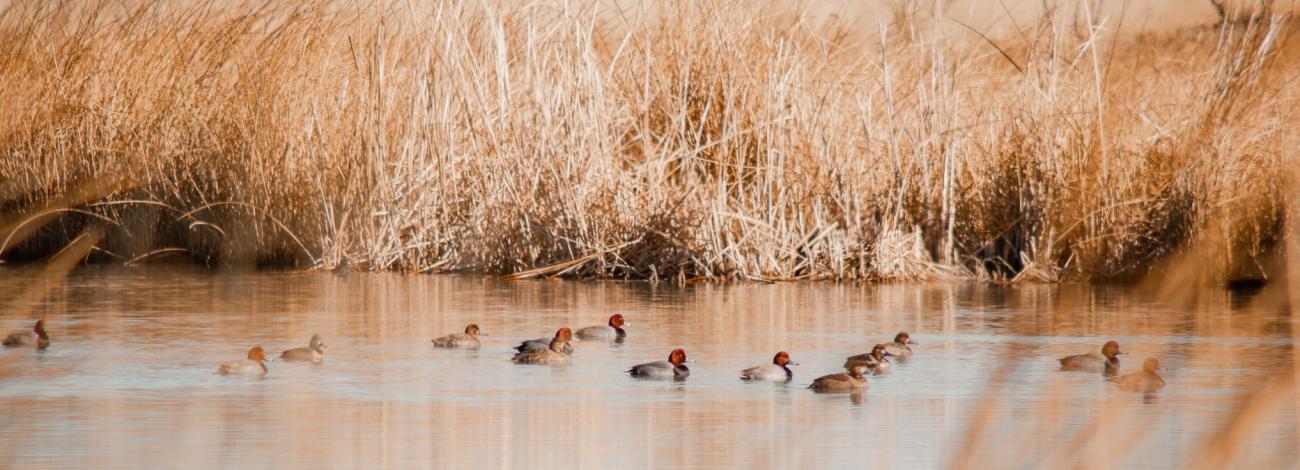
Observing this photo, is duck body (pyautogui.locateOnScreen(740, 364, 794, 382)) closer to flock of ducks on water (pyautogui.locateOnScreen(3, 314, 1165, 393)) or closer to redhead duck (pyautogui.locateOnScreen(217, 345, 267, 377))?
flock of ducks on water (pyautogui.locateOnScreen(3, 314, 1165, 393))

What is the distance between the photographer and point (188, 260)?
51.1 ft

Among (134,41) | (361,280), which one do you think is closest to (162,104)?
(134,41)

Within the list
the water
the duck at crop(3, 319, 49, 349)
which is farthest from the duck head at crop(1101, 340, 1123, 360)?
the duck at crop(3, 319, 49, 349)

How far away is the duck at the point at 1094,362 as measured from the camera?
8.50 m

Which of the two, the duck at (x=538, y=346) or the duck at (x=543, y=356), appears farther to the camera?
the duck at (x=538, y=346)

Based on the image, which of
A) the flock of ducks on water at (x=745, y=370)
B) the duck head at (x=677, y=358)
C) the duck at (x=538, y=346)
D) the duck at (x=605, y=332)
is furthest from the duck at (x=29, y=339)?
the duck head at (x=677, y=358)

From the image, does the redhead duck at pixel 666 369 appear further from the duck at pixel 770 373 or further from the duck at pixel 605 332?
the duck at pixel 605 332

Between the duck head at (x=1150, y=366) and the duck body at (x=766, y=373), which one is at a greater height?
the duck head at (x=1150, y=366)

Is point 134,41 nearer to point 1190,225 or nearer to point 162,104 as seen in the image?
point 162,104

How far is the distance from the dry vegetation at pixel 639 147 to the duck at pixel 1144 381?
14.1 feet

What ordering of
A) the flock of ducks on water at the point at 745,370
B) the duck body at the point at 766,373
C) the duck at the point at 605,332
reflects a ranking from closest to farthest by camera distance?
the flock of ducks on water at the point at 745,370, the duck body at the point at 766,373, the duck at the point at 605,332

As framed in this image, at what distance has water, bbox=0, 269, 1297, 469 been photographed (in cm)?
603

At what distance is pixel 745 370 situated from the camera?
8125mm

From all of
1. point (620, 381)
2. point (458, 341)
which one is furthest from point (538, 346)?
point (620, 381)
